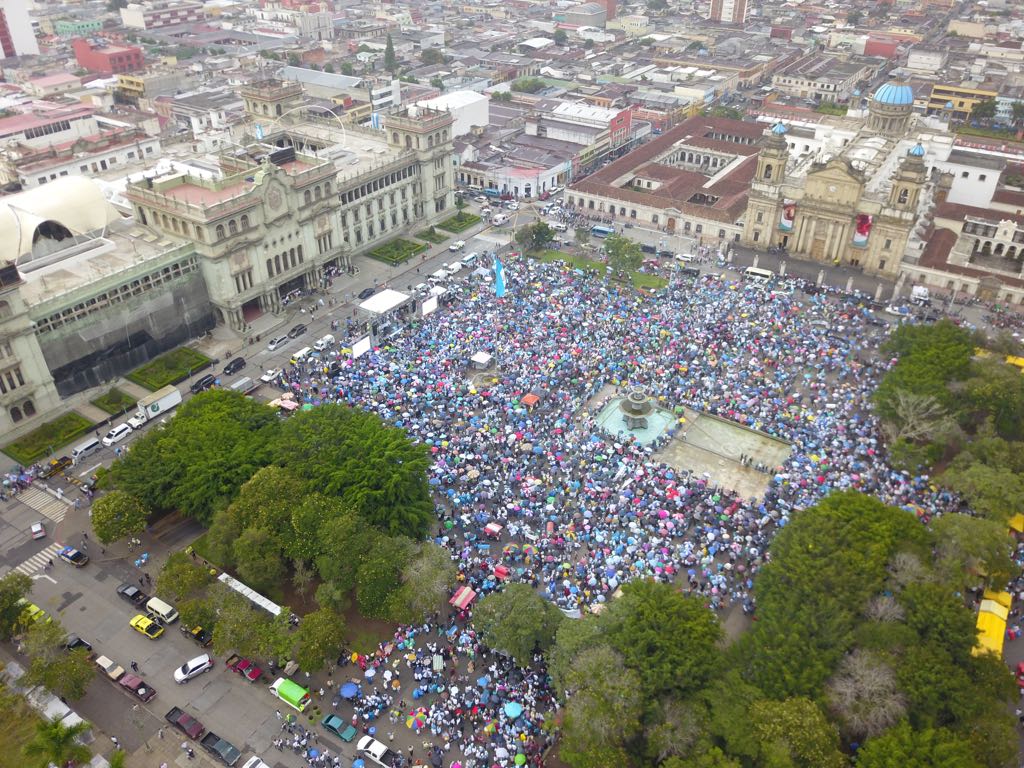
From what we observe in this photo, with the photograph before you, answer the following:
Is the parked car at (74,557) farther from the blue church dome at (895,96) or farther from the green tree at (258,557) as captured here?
the blue church dome at (895,96)

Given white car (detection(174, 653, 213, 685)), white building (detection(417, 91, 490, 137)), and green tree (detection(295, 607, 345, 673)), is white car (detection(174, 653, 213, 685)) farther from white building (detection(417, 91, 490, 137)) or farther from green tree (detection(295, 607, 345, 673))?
white building (detection(417, 91, 490, 137))

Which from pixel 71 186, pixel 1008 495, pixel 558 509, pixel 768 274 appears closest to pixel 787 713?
pixel 558 509

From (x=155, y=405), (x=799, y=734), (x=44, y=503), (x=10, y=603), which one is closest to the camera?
(x=799, y=734)

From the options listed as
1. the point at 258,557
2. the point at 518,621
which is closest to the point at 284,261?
the point at 258,557

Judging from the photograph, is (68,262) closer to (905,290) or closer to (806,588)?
(806,588)

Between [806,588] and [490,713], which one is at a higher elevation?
[806,588]

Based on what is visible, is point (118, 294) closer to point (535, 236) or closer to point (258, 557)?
point (258, 557)
